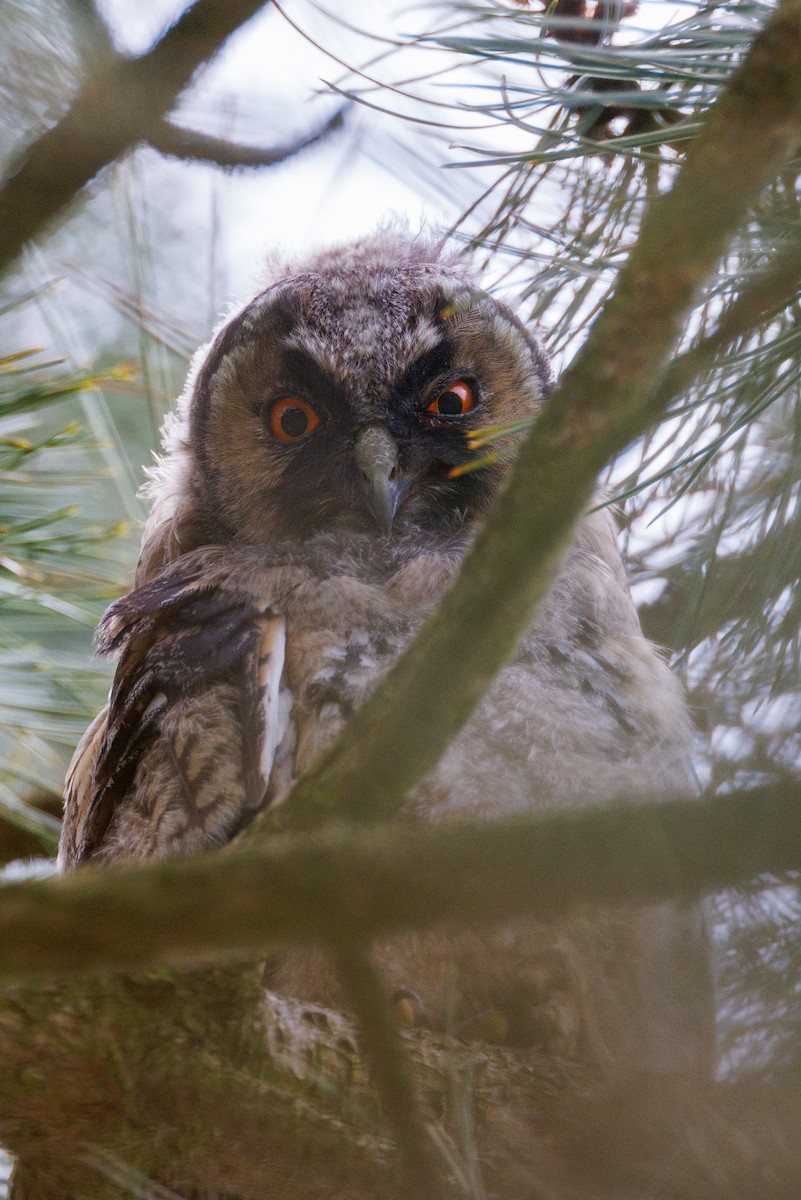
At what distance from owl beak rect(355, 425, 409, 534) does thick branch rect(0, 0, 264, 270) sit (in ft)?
2.26

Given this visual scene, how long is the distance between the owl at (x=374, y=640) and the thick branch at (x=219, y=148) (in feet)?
1.25

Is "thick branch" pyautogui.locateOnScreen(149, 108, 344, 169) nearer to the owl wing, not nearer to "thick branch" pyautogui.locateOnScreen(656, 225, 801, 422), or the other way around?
the owl wing

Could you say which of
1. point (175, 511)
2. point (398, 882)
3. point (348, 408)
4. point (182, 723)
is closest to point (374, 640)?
point (182, 723)

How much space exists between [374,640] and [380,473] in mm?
382

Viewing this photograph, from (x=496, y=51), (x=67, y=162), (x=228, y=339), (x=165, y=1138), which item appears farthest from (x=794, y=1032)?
(x=228, y=339)

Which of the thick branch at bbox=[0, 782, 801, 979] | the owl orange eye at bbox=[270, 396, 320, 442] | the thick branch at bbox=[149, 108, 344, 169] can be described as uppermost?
the thick branch at bbox=[149, 108, 344, 169]

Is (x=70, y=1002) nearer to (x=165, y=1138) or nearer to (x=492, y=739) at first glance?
(x=165, y=1138)

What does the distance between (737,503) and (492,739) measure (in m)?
0.52

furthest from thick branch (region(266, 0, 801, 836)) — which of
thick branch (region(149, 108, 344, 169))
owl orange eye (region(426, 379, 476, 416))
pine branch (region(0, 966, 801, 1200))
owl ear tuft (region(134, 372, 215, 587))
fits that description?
owl ear tuft (region(134, 372, 215, 587))

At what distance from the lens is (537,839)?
2.44ft

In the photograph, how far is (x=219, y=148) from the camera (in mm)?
1926

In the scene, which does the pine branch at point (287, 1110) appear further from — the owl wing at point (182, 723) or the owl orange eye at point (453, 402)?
the owl orange eye at point (453, 402)

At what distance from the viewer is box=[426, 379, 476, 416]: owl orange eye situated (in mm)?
2281

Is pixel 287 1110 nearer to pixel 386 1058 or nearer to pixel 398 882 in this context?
pixel 386 1058
